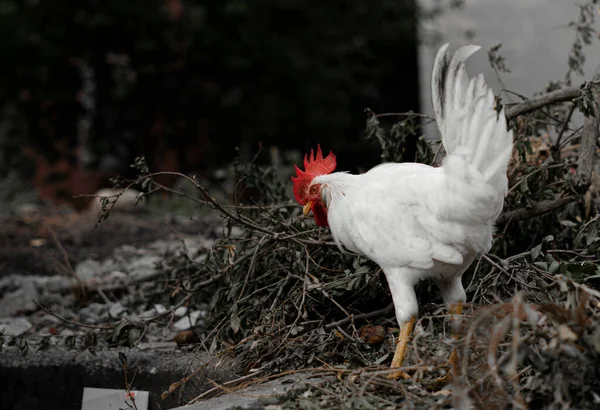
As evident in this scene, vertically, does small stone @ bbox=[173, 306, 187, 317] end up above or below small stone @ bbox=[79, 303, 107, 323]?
above

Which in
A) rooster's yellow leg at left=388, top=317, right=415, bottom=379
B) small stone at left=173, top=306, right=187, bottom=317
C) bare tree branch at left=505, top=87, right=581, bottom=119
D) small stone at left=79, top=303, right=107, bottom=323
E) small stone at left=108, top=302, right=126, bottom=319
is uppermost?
bare tree branch at left=505, top=87, right=581, bottom=119

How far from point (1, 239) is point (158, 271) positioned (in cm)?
Answer: 253

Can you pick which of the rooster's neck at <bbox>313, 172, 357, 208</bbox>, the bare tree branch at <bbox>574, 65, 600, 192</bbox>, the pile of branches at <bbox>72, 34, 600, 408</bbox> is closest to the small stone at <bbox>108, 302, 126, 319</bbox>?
the pile of branches at <bbox>72, 34, 600, 408</bbox>

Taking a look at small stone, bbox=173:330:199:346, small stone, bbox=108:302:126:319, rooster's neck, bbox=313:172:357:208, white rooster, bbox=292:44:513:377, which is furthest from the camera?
small stone, bbox=108:302:126:319

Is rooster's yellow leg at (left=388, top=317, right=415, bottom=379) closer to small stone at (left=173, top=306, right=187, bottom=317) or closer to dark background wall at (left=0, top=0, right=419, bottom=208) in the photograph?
small stone at (left=173, top=306, right=187, bottom=317)

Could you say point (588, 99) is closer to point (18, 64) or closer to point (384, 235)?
point (384, 235)

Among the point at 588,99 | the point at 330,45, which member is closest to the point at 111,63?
the point at 330,45

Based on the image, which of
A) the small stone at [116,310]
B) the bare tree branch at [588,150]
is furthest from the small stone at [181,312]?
the bare tree branch at [588,150]

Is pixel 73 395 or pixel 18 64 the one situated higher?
pixel 18 64

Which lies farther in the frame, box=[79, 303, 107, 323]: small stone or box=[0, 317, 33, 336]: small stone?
box=[79, 303, 107, 323]: small stone

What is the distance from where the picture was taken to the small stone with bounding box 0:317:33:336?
3912 millimetres

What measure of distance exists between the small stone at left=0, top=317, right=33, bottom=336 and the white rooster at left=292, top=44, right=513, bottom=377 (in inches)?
82.5

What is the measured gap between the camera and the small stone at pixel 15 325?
391 centimetres

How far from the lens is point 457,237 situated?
8.09ft
